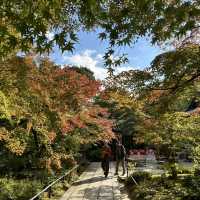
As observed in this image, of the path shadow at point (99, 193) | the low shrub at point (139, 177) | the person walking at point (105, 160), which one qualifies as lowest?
the path shadow at point (99, 193)

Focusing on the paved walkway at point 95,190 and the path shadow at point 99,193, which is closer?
the path shadow at point 99,193

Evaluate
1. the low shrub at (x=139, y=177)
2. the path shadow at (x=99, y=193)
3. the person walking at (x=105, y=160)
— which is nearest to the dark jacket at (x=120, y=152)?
the person walking at (x=105, y=160)

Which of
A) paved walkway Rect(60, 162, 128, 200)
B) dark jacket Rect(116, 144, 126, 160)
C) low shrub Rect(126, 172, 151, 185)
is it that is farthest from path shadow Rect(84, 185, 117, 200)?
dark jacket Rect(116, 144, 126, 160)

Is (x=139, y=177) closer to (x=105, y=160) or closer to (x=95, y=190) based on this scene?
(x=95, y=190)

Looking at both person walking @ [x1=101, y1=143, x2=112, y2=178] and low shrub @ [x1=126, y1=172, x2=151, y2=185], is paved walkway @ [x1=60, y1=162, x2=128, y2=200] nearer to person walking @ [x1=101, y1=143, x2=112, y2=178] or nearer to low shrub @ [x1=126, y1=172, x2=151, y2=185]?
low shrub @ [x1=126, y1=172, x2=151, y2=185]

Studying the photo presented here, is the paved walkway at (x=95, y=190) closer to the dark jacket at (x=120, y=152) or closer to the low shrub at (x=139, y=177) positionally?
the low shrub at (x=139, y=177)

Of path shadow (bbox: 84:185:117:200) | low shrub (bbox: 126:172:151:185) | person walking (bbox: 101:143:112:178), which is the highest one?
person walking (bbox: 101:143:112:178)

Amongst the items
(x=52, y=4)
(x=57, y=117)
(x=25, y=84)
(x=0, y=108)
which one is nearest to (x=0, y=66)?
(x=25, y=84)

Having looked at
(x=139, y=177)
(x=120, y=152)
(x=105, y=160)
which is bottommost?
(x=139, y=177)

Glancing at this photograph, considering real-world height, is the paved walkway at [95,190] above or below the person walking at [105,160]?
below

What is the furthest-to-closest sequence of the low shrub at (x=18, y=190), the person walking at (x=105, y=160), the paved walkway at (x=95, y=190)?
1. the person walking at (x=105, y=160)
2. the paved walkway at (x=95, y=190)
3. the low shrub at (x=18, y=190)

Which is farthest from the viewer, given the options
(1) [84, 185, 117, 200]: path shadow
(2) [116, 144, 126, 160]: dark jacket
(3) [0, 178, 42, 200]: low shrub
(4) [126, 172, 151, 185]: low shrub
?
(2) [116, 144, 126, 160]: dark jacket

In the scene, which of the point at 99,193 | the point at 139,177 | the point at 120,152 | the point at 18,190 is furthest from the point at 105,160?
the point at 18,190

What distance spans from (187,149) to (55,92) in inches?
213
